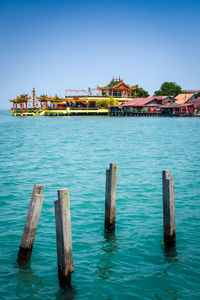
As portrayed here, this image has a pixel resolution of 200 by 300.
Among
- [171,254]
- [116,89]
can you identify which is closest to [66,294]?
[171,254]

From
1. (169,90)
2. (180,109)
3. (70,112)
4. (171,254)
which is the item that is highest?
(169,90)

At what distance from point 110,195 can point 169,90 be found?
123 metres

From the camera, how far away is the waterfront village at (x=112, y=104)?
326ft

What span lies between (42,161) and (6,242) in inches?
501

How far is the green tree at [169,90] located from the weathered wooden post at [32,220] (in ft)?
401

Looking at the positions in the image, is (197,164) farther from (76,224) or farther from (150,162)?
(76,224)

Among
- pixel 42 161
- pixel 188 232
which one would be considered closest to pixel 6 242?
pixel 188 232

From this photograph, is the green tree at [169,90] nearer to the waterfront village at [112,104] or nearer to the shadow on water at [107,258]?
the waterfront village at [112,104]

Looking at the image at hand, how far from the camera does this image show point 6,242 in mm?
8641

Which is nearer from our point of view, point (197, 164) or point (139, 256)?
point (139, 256)

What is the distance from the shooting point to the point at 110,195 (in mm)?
8242

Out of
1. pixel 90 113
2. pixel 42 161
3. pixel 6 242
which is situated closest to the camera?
pixel 6 242

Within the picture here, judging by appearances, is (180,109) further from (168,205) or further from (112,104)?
(168,205)

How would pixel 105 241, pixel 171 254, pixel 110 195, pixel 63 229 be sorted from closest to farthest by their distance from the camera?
1. pixel 63 229
2. pixel 171 254
3. pixel 110 195
4. pixel 105 241
